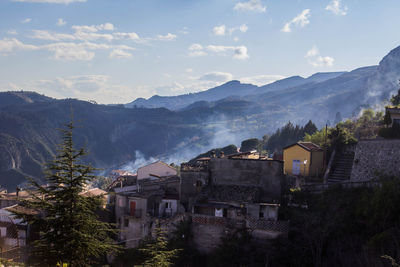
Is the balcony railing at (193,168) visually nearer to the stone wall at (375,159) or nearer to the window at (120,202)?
the window at (120,202)

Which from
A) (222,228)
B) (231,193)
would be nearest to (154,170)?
(231,193)

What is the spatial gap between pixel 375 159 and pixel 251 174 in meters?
8.68

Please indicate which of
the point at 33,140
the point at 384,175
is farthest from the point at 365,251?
the point at 33,140

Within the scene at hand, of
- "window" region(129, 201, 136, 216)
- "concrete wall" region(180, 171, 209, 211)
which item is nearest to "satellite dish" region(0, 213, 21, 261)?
"window" region(129, 201, 136, 216)

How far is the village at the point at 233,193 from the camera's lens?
23.8 m

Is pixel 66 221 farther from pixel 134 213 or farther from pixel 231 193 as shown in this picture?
pixel 134 213

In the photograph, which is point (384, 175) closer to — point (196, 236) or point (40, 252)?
point (196, 236)

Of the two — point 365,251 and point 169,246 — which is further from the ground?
point 365,251

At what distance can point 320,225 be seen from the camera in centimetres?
2178

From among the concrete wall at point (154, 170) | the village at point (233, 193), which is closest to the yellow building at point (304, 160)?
the village at point (233, 193)

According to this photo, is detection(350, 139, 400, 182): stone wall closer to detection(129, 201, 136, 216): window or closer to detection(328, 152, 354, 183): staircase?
detection(328, 152, 354, 183): staircase

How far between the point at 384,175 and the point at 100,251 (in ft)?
55.7

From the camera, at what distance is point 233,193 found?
2684 cm

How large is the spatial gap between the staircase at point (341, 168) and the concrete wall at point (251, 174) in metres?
3.88
